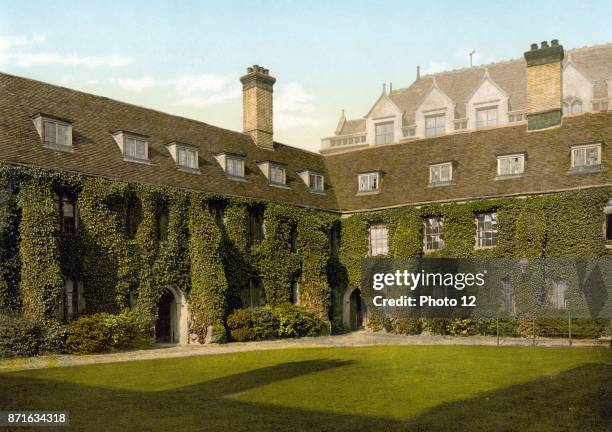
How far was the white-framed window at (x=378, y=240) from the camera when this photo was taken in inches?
1293

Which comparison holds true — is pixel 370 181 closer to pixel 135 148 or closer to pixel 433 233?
pixel 433 233

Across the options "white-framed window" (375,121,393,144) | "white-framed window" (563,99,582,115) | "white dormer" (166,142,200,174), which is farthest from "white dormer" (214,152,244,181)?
"white-framed window" (563,99,582,115)

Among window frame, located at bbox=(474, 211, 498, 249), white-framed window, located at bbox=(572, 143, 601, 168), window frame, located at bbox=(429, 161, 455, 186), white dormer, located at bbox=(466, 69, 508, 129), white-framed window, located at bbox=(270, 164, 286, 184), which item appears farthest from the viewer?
white dormer, located at bbox=(466, 69, 508, 129)

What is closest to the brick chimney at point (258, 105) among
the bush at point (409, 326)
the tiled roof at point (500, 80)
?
the bush at point (409, 326)

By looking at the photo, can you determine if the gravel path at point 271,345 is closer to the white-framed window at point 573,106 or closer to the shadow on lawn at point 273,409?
the shadow on lawn at point 273,409

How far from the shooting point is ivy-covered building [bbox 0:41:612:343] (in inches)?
907

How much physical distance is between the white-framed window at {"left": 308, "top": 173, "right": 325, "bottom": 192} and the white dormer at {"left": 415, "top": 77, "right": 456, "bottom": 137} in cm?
2310

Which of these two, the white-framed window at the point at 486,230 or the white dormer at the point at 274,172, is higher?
the white dormer at the point at 274,172

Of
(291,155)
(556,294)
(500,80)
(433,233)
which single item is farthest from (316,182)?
(500,80)

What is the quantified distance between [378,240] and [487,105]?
983 inches

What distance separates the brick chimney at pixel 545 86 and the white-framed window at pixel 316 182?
11.2 metres

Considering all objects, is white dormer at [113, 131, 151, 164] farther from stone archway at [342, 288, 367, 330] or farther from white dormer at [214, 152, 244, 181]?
stone archway at [342, 288, 367, 330]

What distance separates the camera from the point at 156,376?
15.5m

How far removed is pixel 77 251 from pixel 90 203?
184 cm
